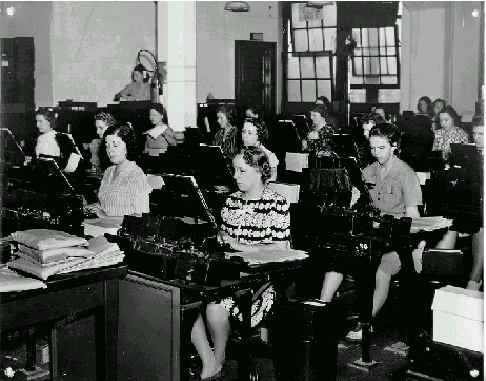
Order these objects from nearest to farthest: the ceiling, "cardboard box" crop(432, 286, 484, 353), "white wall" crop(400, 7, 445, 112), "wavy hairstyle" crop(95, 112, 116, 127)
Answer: "cardboard box" crop(432, 286, 484, 353)
"wavy hairstyle" crop(95, 112, 116, 127)
the ceiling
"white wall" crop(400, 7, 445, 112)

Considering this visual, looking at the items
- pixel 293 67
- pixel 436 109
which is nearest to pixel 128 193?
pixel 436 109

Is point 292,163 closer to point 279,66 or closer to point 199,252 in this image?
point 199,252

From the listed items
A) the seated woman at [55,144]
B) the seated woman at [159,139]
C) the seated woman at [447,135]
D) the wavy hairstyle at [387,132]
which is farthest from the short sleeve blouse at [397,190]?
the seated woman at [447,135]

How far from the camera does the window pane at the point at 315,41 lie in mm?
15023

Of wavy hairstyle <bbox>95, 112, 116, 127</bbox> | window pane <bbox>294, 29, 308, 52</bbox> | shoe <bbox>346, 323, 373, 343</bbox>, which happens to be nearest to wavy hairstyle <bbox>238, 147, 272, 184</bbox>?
shoe <bbox>346, 323, 373, 343</bbox>

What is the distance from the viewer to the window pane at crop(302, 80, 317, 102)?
15.2m

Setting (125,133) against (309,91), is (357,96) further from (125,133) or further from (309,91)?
(125,133)

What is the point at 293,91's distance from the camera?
15.5m

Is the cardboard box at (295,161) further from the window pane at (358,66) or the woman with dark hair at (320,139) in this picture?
the window pane at (358,66)

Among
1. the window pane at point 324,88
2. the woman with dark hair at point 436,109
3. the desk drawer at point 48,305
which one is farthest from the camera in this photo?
the window pane at point 324,88

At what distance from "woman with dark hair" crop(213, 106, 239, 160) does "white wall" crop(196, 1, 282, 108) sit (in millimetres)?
5912

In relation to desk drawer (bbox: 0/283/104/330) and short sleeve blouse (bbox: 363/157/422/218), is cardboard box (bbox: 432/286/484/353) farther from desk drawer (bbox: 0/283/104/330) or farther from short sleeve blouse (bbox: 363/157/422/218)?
short sleeve blouse (bbox: 363/157/422/218)

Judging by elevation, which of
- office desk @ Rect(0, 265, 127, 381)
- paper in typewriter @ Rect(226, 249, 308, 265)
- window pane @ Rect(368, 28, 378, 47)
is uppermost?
window pane @ Rect(368, 28, 378, 47)

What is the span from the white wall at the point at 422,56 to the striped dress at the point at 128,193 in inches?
418
